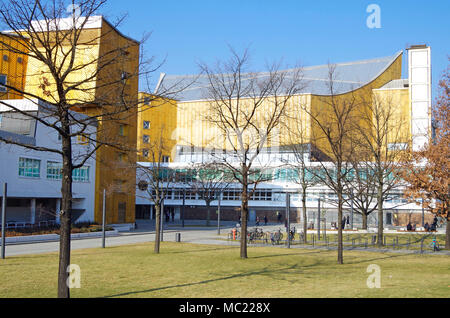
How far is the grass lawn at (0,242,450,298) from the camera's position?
1234cm

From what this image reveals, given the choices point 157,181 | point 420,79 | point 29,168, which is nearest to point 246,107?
point 157,181

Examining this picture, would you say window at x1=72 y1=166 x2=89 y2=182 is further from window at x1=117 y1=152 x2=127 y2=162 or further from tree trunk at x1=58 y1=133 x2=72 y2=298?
tree trunk at x1=58 y1=133 x2=72 y2=298

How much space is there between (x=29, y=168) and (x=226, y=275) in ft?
92.5

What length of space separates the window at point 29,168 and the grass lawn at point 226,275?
57.1 ft

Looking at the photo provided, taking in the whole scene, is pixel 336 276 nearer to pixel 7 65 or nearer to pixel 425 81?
pixel 7 65

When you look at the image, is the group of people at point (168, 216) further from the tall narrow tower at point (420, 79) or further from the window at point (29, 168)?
the tall narrow tower at point (420, 79)

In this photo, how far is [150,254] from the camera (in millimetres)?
22531

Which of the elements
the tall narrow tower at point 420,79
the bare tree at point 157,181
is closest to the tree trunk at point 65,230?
the bare tree at point 157,181

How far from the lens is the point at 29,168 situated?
38562 mm

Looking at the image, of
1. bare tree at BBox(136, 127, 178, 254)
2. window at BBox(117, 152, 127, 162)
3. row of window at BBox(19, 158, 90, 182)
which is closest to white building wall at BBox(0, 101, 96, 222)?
row of window at BBox(19, 158, 90, 182)

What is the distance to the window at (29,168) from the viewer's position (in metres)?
37.6

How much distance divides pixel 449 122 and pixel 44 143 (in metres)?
32.2

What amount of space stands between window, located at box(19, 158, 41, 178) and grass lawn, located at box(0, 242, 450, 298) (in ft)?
57.1
